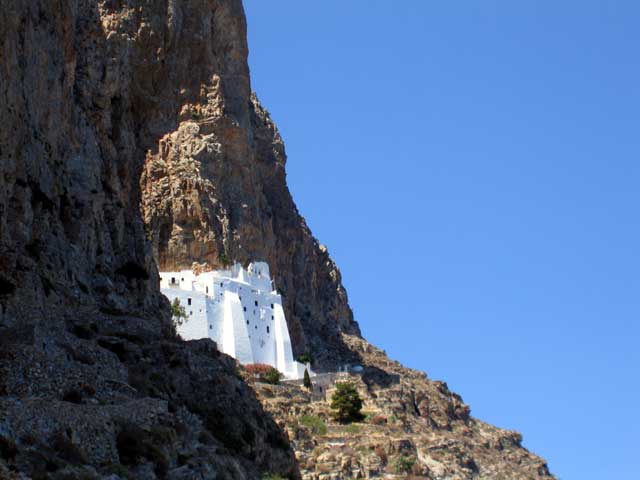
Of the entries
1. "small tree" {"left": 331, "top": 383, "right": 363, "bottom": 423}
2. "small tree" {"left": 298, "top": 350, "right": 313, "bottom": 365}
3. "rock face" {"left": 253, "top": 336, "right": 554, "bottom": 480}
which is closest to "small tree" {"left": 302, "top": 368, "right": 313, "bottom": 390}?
"rock face" {"left": 253, "top": 336, "right": 554, "bottom": 480}

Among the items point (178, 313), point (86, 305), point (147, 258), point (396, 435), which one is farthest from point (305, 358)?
point (86, 305)

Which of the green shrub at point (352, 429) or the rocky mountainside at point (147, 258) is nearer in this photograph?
the rocky mountainside at point (147, 258)

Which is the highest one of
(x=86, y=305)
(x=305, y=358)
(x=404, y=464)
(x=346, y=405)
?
(x=305, y=358)

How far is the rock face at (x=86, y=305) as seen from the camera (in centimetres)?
3569

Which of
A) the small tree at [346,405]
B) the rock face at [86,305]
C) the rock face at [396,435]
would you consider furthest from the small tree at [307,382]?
the rock face at [86,305]

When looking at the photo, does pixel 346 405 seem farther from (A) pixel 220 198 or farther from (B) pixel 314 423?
(A) pixel 220 198

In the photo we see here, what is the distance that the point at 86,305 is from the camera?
53719 mm

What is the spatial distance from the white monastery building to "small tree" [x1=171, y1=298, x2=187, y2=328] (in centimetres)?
37

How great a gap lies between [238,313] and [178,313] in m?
5.36

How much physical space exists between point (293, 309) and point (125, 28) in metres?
25.9

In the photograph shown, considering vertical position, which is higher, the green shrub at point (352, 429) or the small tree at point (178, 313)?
the small tree at point (178, 313)

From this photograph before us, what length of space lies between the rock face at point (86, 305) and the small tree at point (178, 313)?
644 centimetres

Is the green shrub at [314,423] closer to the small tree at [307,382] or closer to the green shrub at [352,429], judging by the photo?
the green shrub at [352,429]

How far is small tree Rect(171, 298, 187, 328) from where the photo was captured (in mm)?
81562
